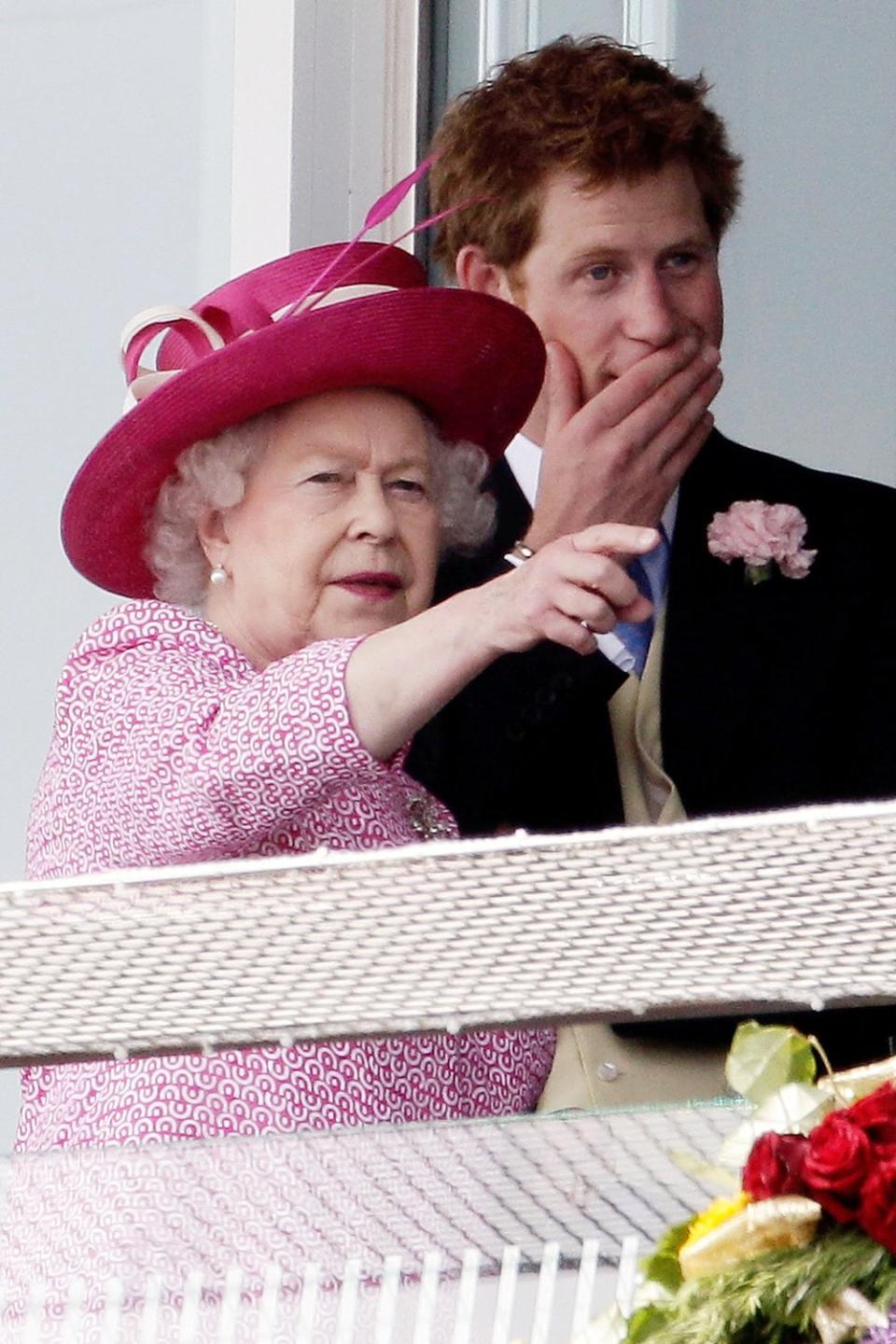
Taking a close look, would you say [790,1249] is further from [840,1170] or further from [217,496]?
[217,496]

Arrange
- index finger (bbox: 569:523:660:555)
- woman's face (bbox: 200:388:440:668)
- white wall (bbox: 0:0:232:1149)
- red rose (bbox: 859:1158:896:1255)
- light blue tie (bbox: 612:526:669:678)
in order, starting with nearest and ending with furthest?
red rose (bbox: 859:1158:896:1255) → index finger (bbox: 569:523:660:555) → woman's face (bbox: 200:388:440:668) → light blue tie (bbox: 612:526:669:678) → white wall (bbox: 0:0:232:1149)

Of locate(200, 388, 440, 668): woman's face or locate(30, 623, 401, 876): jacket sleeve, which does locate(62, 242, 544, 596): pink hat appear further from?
locate(30, 623, 401, 876): jacket sleeve

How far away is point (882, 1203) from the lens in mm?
690

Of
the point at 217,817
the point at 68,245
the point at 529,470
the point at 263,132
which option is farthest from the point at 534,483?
the point at 217,817

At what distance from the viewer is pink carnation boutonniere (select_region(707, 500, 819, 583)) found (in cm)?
225

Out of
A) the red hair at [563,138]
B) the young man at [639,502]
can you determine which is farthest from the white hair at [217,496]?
the red hair at [563,138]

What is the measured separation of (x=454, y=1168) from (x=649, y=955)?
0.10 metres

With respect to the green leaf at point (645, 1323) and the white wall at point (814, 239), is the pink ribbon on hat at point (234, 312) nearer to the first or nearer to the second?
Result: the green leaf at point (645, 1323)

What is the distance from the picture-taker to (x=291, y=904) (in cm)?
75

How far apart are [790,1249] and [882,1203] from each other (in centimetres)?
4

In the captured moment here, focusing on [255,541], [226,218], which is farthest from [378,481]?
[226,218]

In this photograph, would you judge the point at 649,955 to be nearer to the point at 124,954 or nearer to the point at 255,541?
the point at 124,954

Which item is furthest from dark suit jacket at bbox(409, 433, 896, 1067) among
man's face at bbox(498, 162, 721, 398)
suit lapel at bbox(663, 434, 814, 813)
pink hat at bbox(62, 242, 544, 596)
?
pink hat at bbox(62, 242, 544, 596)

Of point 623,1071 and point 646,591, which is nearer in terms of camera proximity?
point 623,1071
